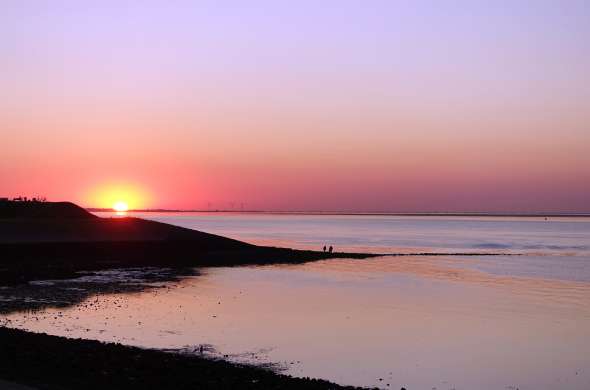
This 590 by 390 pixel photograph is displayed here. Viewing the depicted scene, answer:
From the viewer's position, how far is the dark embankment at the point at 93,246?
5625 cm

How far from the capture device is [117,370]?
61.0 ft

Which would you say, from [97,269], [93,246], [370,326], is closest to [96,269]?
[97,269]

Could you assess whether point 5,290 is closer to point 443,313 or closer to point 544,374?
point 443,313

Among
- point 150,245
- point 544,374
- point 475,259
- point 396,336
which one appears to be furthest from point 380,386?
point 475,259

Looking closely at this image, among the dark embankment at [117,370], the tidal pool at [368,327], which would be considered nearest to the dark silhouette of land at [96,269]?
the dark embankment at [117,370]

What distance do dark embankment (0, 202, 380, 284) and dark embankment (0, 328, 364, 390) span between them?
79.6 ft

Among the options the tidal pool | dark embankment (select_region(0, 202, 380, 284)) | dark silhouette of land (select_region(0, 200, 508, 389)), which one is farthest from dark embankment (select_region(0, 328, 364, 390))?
dark embankment (select_region(0, 202, 380, 284))

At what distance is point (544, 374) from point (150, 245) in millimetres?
56396

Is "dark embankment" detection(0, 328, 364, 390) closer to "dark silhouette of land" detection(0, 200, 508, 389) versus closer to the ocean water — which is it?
"dark silhouette of land" detection(0, 200, 508, 389)

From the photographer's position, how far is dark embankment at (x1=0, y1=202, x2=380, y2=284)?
56250 millimetres

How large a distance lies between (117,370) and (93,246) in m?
51.7

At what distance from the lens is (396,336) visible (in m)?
28.1

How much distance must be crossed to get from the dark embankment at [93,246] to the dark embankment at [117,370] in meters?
24.3

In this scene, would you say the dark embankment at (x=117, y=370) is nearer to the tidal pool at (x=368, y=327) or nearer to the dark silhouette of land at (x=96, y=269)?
the dark silhouette of land at (x=96, y=269)
